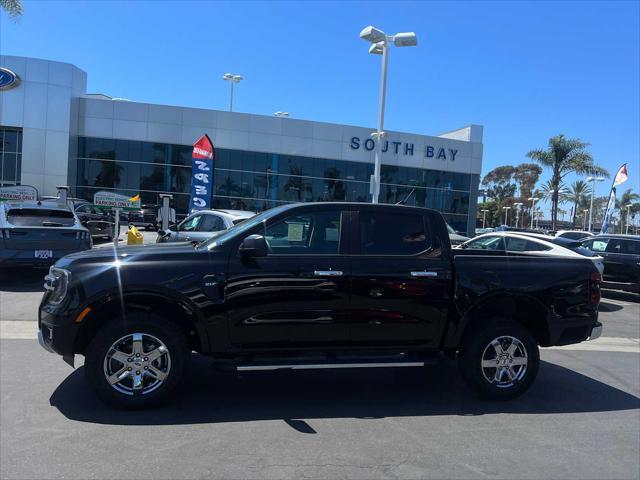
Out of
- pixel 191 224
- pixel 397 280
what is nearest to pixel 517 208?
pixel 191 224

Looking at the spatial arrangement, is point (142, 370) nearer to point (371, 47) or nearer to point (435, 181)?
point (371, 47)

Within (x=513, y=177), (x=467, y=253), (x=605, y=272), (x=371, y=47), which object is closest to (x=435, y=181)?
(x=371, y=47)

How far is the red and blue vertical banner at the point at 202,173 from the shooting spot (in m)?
20.0

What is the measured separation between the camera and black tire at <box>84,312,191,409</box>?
4.49 meters

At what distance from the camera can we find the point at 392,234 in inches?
205

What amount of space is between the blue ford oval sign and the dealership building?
6 cm

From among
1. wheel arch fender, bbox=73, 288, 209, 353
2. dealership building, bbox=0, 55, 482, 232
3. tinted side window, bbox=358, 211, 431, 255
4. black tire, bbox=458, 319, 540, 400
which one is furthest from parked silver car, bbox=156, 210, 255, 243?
dealership building, bbox=0, 55, 482, 232

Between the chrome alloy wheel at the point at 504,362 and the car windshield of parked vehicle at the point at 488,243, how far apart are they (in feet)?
23.4

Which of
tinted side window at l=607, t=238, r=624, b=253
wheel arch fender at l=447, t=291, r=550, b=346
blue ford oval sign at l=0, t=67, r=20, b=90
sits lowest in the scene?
wheel arch fender at l=447, t=291, r=550, b=346

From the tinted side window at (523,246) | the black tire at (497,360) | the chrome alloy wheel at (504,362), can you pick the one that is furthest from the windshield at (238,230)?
the tinted side window at (523,246)

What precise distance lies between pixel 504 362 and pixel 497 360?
86mm

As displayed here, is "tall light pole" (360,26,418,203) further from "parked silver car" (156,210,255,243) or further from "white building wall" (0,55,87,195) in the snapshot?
"white building wall" (0,55,87,195)

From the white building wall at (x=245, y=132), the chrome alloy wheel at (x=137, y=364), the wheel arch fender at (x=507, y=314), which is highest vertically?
the white building wall at (x=245, y=132)

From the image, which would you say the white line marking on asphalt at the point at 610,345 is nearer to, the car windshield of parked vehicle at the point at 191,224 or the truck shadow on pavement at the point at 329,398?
the truck shadow on pavement at the point at 329,398
